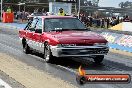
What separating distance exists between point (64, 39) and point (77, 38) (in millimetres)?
399

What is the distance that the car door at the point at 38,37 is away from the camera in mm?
13805

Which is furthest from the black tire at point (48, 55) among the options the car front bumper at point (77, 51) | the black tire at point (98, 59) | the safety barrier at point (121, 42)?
the safety barrier at point (121, 42)

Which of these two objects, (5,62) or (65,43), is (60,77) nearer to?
(65,43)

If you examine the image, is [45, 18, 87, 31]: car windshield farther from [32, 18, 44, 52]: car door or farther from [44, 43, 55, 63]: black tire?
[44, 43, 55, 63]: black tire

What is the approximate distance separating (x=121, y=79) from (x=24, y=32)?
1178 cm

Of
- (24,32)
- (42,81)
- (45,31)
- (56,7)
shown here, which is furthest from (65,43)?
(56,7)

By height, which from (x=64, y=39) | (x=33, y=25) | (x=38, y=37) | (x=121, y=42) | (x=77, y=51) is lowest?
(x=121, y=42)

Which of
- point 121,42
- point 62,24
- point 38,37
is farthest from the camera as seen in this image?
point 121,42

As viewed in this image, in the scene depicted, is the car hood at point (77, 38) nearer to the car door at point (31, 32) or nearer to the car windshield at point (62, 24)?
the car windshield at point (62, 24)

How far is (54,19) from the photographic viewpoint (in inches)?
548

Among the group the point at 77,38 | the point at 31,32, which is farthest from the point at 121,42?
the point at 77,38

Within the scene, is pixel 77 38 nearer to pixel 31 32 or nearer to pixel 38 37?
pixel 38 37

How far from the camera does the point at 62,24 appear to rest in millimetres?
13703

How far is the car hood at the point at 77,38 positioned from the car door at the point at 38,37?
0.95 metres
